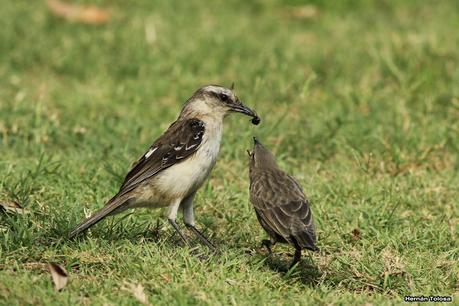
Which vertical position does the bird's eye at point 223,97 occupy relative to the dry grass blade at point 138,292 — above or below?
above

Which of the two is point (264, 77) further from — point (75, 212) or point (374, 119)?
point (75, 212)

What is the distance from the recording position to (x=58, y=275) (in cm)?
645

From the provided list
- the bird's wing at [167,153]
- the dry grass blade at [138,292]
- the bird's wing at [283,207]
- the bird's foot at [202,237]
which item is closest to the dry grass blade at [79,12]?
the bird's wing at [167,153]

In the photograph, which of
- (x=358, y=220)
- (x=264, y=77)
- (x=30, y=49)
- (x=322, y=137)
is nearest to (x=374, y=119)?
(x=322, y=137)

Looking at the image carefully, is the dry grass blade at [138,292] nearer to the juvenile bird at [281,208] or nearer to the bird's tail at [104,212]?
the bird's tail at [104,212]

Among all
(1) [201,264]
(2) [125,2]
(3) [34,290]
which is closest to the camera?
(3) [34,290]

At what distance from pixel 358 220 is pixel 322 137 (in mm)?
2180

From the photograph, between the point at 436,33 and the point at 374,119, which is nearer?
the point at 374,119

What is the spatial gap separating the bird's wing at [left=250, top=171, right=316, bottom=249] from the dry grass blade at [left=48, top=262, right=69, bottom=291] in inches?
64.9

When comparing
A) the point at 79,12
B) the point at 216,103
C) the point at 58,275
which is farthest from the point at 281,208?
the point at 79,12

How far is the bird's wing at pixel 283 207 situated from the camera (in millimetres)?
6785

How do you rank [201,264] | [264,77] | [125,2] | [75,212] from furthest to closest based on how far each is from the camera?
[125,2] → [264,77] → [75,212] → [201,264]

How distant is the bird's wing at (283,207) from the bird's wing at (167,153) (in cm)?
68

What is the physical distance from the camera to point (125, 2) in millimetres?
14844
